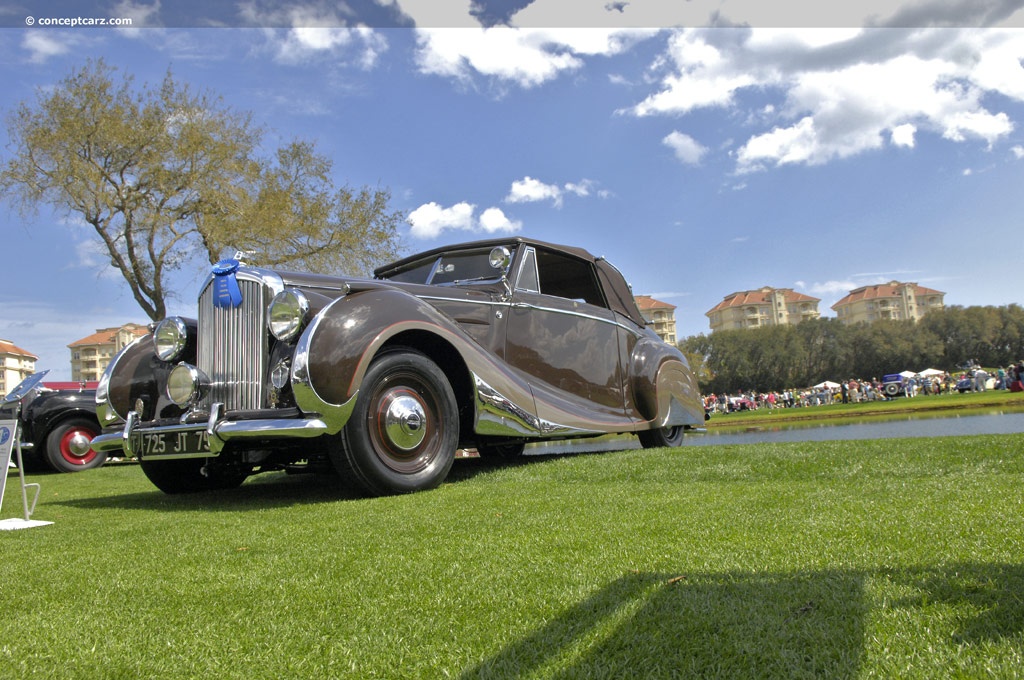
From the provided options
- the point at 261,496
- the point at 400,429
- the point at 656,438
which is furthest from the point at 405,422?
the point at 656,438

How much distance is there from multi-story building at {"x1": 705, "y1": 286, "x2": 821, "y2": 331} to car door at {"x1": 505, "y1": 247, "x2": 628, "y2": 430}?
13919 cm

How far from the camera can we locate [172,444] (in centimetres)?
454

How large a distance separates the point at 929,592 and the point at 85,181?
66.4 feet

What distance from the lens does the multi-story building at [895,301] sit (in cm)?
13800

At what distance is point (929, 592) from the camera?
1881mm

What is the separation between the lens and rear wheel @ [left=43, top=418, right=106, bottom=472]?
10.1m

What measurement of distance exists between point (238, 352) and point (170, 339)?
0.82 metres

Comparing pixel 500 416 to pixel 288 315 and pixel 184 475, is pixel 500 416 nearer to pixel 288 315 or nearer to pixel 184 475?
pixel 288 315

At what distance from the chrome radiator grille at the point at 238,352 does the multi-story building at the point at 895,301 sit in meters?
147

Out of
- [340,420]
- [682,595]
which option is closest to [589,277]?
[340,420]

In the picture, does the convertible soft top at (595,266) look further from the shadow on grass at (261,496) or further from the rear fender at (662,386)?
the shadow on grass at (261,496)

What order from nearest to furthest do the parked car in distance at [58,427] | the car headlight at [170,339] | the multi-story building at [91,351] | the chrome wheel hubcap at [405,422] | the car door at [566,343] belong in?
1. the chrome wheel hubcap at [405,422]
2. the car headlight at [170,339]
3. the car door at [566,343]
4. the parked car in distance at [58,427]
5. the multi-story building at [91,351]

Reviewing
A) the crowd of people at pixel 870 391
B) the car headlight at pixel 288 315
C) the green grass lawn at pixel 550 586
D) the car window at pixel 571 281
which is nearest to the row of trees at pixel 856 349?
the crowd of people at pixel 870 391

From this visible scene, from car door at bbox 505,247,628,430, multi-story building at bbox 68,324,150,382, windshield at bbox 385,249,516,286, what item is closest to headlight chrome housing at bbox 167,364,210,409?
windshield at bbox 385,249,516,286
